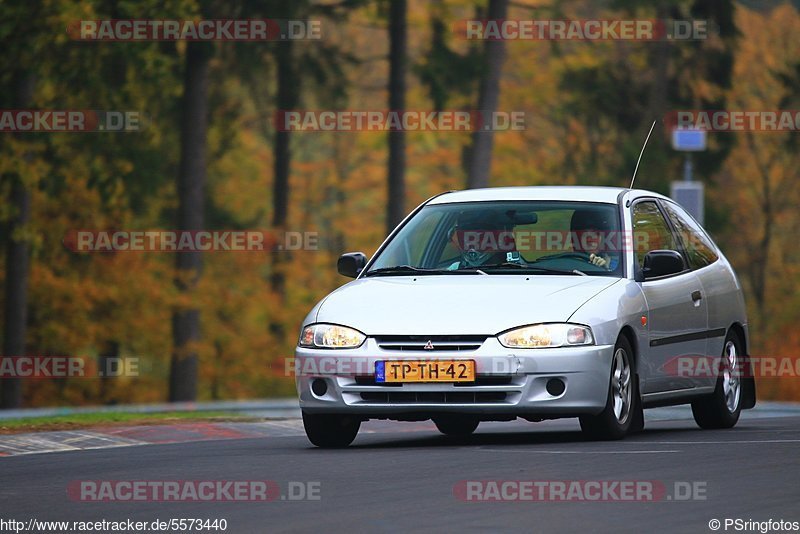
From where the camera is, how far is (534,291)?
468 inches

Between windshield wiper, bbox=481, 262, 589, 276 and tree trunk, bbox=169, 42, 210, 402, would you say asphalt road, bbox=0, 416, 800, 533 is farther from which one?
tree trunk, bbox=169, 42, 210, 402

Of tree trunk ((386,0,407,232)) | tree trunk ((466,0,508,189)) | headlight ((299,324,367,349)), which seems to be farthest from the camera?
tree trunk ((386,0,407,232))

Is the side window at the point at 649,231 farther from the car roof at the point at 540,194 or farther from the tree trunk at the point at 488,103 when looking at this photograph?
the tree trunk at the point at 488,103

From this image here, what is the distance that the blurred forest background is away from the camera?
107 feet

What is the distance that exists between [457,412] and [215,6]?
24441 mm

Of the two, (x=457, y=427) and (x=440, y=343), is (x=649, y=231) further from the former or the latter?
(x=440, y=343)

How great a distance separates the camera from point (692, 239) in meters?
14.3

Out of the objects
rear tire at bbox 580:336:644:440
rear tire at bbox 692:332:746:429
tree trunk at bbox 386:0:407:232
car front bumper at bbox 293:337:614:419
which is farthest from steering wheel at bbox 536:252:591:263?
tree trunk at bbox 386:0:407:232

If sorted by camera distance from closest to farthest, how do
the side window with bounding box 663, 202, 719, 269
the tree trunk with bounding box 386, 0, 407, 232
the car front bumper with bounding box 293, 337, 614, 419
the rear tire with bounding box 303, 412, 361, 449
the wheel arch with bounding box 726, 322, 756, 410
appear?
1. the car front bumper with bounding box 293, 337, 614, 419
2. the rear tire with bounding box 303, 412, 361, 449
3. the side window with bounding box 663, 202, 719, 269
4. the wheel arch with bounding box 726, 322, 756, 410
5. the tree trunk with bounding box 386, 0, 407, 232

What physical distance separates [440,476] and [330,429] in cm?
250

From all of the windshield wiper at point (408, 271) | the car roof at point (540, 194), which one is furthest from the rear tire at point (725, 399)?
the windshield wiper at point (408, 271)

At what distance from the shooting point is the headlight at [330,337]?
38.4ft

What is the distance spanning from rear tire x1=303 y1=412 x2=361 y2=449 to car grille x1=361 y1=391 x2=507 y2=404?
28.9 inches

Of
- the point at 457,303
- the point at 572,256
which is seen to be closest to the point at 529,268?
the point at 572,256
